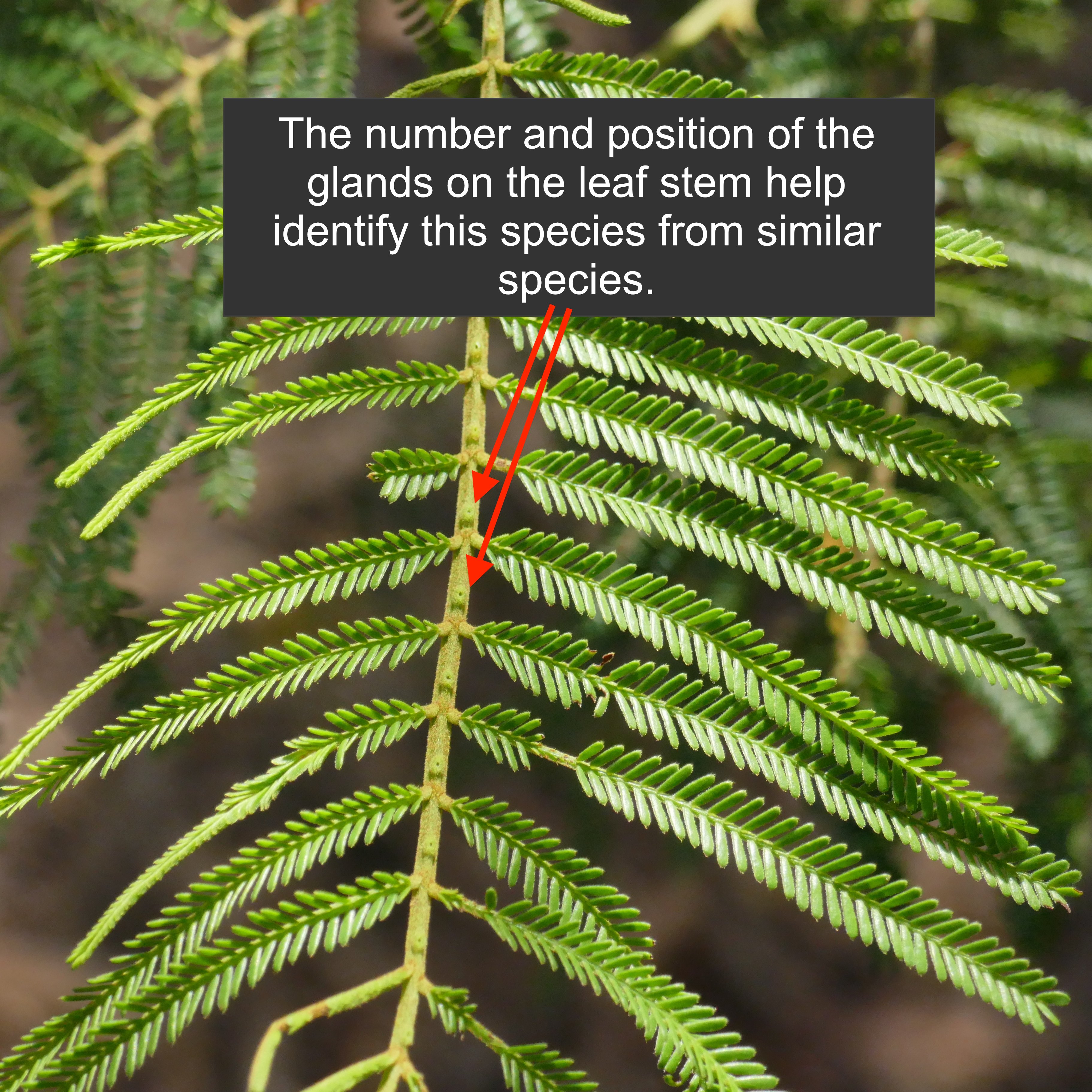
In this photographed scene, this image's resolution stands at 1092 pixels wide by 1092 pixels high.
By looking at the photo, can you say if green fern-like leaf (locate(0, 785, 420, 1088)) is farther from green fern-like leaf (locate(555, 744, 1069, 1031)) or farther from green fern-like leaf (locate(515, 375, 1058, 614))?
green fern-like leaf (locate(515, 375, 1058, 614))

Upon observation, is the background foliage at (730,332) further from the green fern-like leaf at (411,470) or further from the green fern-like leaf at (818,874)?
the green fern-like leaf at (818,874)

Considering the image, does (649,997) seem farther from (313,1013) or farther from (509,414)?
(509,414)

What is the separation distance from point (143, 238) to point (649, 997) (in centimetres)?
89

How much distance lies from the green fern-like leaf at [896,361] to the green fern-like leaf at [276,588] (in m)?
0.43

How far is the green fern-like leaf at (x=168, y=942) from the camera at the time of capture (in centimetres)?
81

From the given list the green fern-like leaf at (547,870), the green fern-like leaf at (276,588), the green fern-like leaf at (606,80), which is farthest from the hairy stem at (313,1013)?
the green fern-like leaf at (606,80)

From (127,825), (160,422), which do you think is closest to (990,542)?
(160,422)

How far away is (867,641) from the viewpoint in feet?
5.41

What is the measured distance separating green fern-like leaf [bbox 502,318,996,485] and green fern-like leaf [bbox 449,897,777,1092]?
0.54m

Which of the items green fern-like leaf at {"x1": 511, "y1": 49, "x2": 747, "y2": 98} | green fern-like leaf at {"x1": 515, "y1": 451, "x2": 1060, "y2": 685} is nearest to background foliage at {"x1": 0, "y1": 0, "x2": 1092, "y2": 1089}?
green fern-like leaf at {"x1": 511, "y1": 49, "x2": 747, "y2": 98}

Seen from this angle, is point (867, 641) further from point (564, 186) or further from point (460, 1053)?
point (460, 1053)

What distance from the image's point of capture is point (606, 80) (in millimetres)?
1085

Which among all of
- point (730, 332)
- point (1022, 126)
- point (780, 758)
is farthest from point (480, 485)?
point (1022, 126)

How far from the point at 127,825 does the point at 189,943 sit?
7.82 ft
